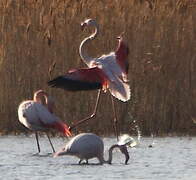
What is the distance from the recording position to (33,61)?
1256 centimetres

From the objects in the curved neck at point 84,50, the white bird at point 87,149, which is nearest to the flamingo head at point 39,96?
the curved neck at point 84,50

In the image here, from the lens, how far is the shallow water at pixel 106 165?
380 inches

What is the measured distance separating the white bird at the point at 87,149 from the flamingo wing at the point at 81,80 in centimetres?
118

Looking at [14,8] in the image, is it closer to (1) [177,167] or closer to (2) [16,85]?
(2) [16,85]

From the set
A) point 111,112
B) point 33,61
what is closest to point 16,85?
point 33,61

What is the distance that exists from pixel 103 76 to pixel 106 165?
1.77 m

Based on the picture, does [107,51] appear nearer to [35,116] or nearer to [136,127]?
[136,127]

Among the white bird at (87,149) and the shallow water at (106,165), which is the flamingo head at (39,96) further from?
the white bird at (87,149)

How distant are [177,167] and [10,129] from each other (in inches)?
108

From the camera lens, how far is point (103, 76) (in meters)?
12.0

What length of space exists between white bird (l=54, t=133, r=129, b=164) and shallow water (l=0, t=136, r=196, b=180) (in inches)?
3.8

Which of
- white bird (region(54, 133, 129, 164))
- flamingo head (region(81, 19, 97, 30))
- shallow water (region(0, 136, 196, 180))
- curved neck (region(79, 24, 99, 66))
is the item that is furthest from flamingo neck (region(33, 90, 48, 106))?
white bird (region(54, 133, 129, 164))

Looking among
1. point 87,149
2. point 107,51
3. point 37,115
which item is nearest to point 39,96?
point 37,115

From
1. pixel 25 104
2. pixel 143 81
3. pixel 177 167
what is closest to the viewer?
pixel 177 167
